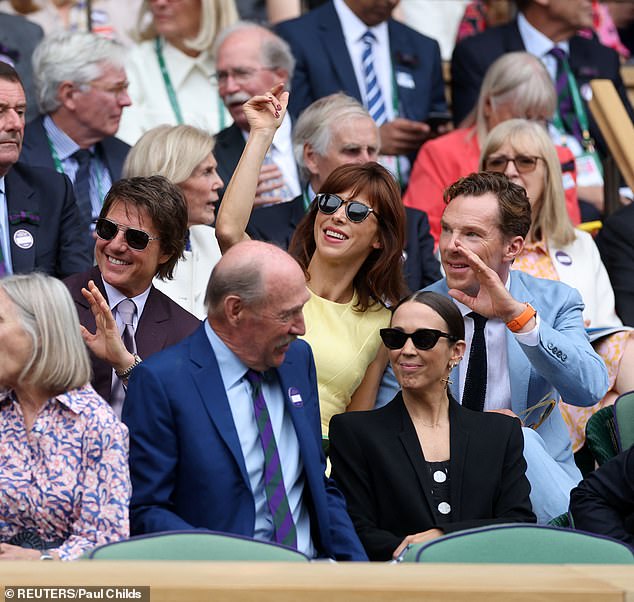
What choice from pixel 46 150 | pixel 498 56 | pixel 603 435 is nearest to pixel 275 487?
pixel 603 435

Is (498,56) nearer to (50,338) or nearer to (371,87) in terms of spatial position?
(371,87)

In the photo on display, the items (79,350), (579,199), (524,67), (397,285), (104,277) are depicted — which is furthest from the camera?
(579,199)

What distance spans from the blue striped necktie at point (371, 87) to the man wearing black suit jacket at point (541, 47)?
474 millimetres

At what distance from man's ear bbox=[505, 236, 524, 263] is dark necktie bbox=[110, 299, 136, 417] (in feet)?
4.27

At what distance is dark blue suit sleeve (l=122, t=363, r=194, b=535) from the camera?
381cm

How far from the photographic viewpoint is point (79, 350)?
3.73 meters

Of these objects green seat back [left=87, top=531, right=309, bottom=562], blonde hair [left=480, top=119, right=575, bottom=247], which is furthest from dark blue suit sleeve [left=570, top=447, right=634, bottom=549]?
blonde hair [left=480, top=119, right=575, bottom=247]

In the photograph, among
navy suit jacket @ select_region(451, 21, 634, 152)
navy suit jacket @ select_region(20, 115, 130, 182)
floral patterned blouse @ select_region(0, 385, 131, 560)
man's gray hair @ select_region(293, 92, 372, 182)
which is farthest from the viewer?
navy suit jacket @ select_region(451, 21, 634, 152)

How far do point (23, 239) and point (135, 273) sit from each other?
0.70 m

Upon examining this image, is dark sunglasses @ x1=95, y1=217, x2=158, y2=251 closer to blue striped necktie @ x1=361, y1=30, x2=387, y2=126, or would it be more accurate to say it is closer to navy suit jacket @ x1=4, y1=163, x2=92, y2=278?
navy suit jacket @ x1=4, y1=163, x2=92, y2=278

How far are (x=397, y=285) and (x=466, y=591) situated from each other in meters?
2.11

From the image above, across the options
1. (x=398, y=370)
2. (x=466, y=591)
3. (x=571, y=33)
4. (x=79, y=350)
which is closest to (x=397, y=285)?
(x=398, y=370)

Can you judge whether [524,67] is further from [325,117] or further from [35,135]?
[35,135]

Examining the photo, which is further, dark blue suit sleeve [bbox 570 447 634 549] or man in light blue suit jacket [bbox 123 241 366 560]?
dark blue suit sleeve [bbox 570 447 634 549]
